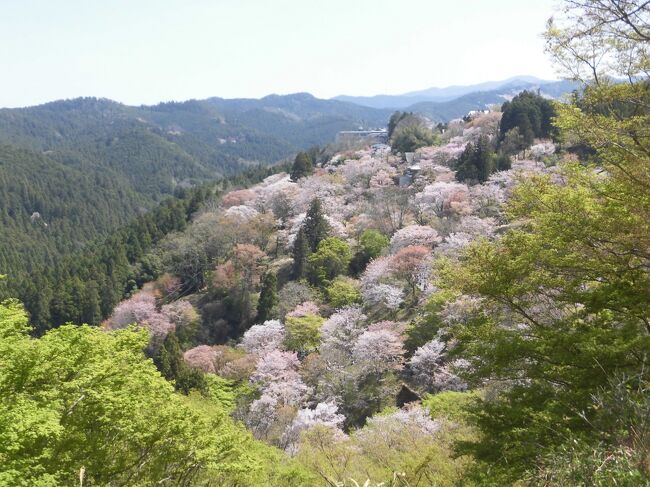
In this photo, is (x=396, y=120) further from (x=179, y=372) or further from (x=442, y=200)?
(x=179, y=372)

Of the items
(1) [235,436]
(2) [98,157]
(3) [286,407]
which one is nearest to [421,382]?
(3) [286,407]

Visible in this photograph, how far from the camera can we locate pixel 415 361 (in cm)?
2111

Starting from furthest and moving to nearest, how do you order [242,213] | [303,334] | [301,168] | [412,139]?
[412,139] < [301,168] < [242,213] < [303,334]

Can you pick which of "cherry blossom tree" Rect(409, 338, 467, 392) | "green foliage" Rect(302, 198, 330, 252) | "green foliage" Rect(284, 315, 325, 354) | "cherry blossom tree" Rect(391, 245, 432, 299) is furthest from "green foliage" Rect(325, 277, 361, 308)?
"cherry blossom tree" Rect(409, 338, 467, 392)

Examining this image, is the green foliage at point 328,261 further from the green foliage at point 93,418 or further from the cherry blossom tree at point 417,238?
the green foliage at point 93,418

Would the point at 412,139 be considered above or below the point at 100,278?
above

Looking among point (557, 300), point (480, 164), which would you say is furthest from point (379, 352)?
point (480, 164)

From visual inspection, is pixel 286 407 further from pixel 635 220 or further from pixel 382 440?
pixel 635 220

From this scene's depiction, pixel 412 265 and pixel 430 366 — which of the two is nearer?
pixel 430 366

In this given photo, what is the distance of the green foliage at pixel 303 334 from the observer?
26141 mm

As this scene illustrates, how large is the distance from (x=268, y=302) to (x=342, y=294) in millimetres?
5302

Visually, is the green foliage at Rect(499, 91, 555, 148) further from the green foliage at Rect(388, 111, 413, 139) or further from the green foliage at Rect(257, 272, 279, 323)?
the green foliage at Rect(257, 272, 279, 323)

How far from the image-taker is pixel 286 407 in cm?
2033

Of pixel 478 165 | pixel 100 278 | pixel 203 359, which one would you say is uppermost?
pixel 478 165
